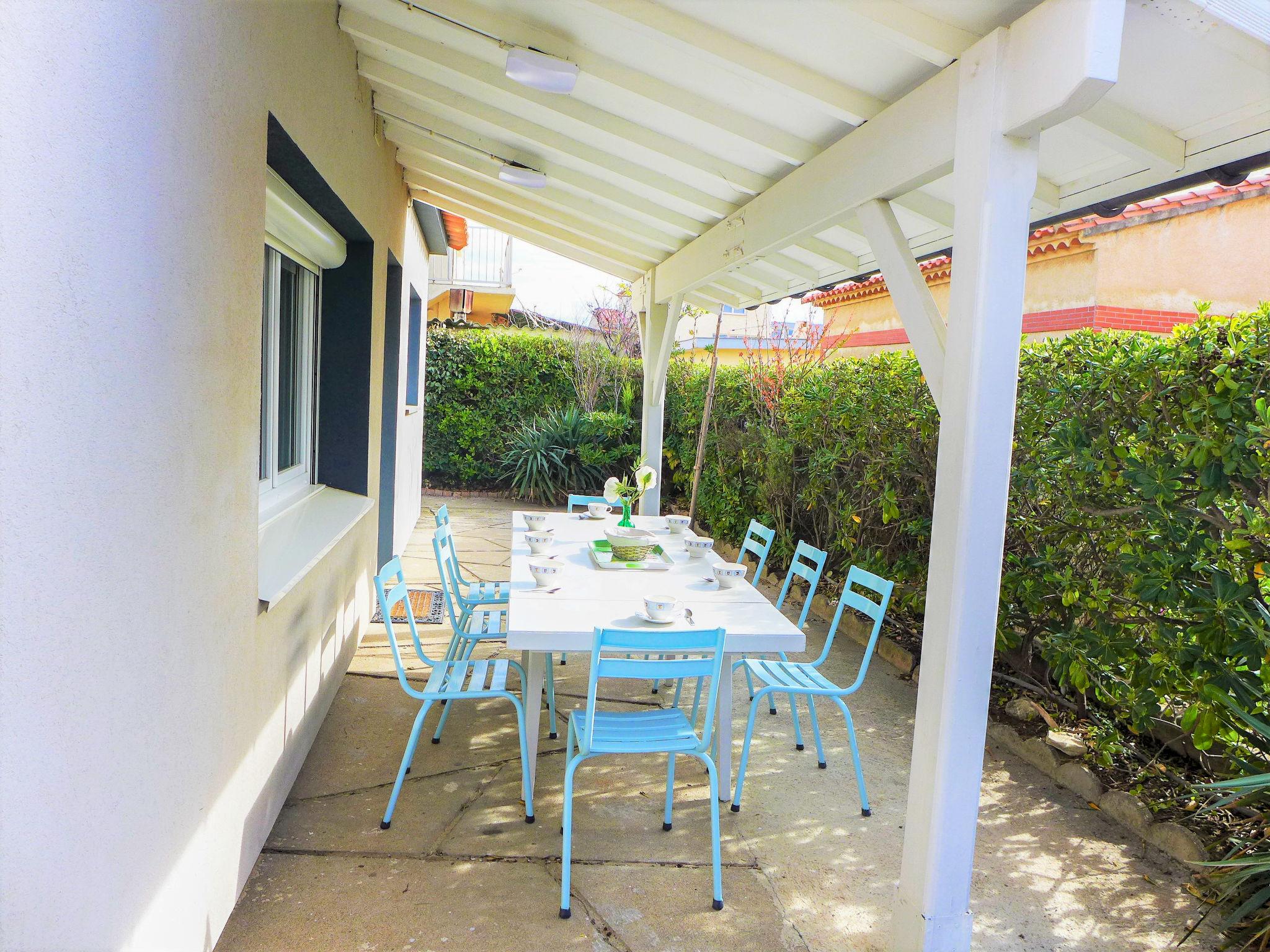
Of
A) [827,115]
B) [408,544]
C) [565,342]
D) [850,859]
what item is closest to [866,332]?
[565,342]

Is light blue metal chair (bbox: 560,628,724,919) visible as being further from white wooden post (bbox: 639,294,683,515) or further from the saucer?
white wooden post (bbox: 639,294,683,515)

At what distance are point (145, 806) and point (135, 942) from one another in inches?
10.3

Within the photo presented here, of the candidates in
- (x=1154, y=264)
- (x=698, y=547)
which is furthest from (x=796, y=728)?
(x=1154, y=264)

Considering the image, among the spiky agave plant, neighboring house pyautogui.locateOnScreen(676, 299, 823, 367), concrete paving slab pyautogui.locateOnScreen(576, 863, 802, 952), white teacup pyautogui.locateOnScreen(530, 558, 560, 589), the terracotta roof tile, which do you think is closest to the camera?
the spiky agave plant

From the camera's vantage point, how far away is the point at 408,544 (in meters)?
8.15

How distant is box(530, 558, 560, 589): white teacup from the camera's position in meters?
3.54

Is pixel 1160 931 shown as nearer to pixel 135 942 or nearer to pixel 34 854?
pixel 135 942

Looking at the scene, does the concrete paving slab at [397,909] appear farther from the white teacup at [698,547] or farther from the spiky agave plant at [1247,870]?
the white teacup at [698,547]

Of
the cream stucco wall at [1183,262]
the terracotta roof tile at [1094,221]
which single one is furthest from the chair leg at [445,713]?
the cream stucco wall at [1183,262]

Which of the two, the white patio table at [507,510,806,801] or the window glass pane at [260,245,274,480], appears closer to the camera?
the white patio table at [507,510,806,801]

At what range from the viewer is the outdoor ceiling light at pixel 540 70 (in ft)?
10.2

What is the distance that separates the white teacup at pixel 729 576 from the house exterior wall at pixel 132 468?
177 cm

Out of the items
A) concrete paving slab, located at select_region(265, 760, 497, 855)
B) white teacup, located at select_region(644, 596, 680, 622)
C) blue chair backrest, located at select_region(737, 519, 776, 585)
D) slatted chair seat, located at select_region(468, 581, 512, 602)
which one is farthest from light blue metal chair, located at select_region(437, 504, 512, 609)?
white teacup, located at select_region(644, 596, 680, 622)

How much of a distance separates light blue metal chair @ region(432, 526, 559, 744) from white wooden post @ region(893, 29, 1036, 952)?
1.58 metres
